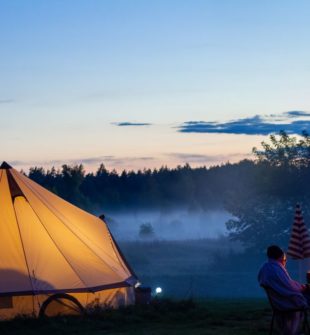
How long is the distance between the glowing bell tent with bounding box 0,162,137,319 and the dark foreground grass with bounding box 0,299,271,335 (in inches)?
24.8

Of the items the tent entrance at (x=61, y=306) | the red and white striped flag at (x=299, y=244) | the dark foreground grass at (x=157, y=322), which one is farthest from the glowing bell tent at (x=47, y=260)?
the red and white striped flag at (x=299, y=244)

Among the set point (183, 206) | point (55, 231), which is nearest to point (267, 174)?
point (55, 231)

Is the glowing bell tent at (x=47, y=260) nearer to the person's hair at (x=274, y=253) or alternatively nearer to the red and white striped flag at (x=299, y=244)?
the red and white striped flag at (x=299, y=244)

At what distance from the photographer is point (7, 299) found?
17578 millimetres

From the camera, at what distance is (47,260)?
18.6 m

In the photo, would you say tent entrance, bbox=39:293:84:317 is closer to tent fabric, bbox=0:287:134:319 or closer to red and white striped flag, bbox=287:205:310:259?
tent fabric, bbox=0:287:134:319

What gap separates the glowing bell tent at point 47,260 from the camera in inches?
703

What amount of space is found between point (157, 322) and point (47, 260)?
281cm

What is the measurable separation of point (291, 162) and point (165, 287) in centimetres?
1952

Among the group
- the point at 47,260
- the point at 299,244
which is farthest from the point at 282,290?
the point at 299,244

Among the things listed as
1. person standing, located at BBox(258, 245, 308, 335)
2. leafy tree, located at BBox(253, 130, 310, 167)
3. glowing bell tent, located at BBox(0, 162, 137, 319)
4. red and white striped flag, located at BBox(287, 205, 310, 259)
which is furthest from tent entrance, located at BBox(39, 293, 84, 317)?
leafy tree, located at BBox(253, 130, 310, 167)

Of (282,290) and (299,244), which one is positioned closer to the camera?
(282,290)

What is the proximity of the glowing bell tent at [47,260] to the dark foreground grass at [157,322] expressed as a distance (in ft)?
2.06

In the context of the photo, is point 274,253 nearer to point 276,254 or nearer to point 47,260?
point 276,254
